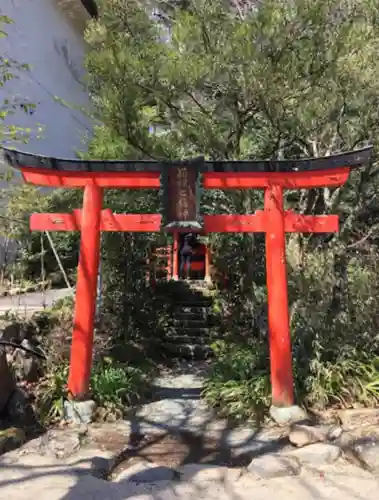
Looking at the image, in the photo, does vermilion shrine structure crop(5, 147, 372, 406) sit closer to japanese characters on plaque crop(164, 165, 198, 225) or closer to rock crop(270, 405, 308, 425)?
japanese characters on plaque crop(164, 165, 198, 225)

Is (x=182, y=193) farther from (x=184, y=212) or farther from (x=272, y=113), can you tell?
(x=272, y=113)

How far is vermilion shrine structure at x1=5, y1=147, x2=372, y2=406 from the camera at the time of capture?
6492 millimetres

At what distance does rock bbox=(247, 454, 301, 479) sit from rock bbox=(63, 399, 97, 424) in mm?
2605

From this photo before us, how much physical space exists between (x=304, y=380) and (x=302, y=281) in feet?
5.78

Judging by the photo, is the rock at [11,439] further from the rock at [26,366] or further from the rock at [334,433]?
the rock at [334,433]

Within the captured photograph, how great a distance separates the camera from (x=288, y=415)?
20.2ft

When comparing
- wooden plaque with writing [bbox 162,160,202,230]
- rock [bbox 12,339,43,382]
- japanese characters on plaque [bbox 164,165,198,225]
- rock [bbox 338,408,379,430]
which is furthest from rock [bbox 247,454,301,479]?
rock [bbox 12,339,43,382]

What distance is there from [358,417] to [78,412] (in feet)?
12.4

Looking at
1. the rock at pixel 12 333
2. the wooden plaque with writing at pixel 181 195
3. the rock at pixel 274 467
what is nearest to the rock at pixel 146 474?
the rock at pixel 274 467

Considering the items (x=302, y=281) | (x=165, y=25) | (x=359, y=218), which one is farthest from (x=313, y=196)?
(x=165, y=25)

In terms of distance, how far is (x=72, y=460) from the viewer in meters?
5.08

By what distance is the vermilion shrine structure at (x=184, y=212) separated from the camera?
21.3 ft

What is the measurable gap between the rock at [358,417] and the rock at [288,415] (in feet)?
1.68

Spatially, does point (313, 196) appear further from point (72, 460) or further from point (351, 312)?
point (72, 460)
